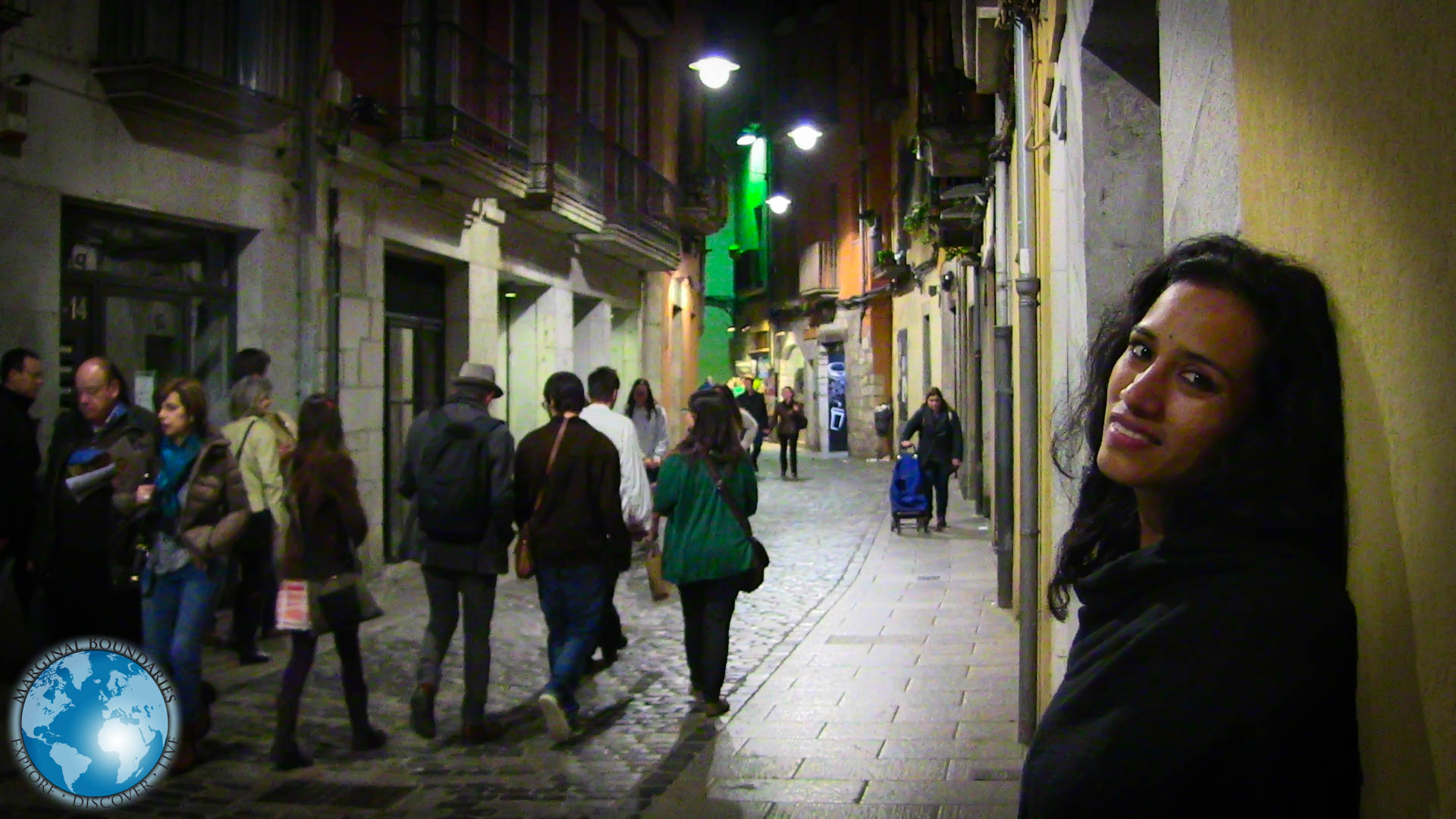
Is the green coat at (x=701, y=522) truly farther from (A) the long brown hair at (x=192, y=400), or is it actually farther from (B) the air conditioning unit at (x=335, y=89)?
(B) the air conditioning unit at (x=335, y=89)

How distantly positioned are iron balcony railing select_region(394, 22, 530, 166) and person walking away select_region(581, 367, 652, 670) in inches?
164

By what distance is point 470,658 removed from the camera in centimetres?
625

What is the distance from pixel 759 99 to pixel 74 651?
36678 millimetres

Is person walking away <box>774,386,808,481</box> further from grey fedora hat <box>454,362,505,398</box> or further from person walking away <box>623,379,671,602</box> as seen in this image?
grey fedora hat <box>454,362,505,398</box>

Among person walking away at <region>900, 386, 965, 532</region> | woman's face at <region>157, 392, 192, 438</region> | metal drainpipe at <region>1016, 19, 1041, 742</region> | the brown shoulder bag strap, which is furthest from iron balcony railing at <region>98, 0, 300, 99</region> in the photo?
person walking away at <region>900, 386, 965, 532</region>

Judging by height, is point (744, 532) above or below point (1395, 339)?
below

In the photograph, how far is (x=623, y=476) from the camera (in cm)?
834

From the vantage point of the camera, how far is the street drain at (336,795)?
5.24 m

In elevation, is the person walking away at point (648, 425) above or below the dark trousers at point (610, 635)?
above

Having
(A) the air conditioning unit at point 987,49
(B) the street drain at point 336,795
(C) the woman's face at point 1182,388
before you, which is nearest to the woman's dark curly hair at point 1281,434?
(C) the woman's face at point 1182,388

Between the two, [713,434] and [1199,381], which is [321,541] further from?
[1199,381]

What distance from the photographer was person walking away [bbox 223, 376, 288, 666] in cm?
765

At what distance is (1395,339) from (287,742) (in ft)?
17.3

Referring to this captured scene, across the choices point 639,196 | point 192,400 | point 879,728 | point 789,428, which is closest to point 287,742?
point 192,400
